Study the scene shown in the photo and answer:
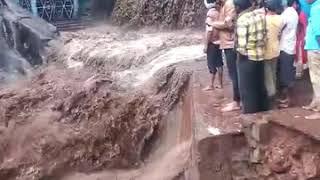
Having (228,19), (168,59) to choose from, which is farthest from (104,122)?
(228,19)

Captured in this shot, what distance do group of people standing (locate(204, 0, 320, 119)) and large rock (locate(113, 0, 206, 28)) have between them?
7.94m

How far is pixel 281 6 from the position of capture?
529cm

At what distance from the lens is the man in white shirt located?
17.2 ft

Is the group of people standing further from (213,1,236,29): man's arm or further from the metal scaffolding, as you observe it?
the metal scaffolding

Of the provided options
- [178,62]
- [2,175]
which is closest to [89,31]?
[178,62]

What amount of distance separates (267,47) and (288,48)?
0.25 m

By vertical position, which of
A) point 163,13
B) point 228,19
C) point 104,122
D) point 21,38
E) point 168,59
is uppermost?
point 228,19

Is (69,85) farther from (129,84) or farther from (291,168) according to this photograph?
(291,168)

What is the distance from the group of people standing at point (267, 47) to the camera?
16.4 feet

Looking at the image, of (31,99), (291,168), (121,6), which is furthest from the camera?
(121,6)

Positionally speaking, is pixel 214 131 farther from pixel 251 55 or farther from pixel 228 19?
pixel 228 19

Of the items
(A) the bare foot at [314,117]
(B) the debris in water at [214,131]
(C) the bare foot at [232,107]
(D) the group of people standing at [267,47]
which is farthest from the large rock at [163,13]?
(A) the bare foot at [314,117]

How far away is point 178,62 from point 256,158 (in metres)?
4.52

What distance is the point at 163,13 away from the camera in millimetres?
14797
